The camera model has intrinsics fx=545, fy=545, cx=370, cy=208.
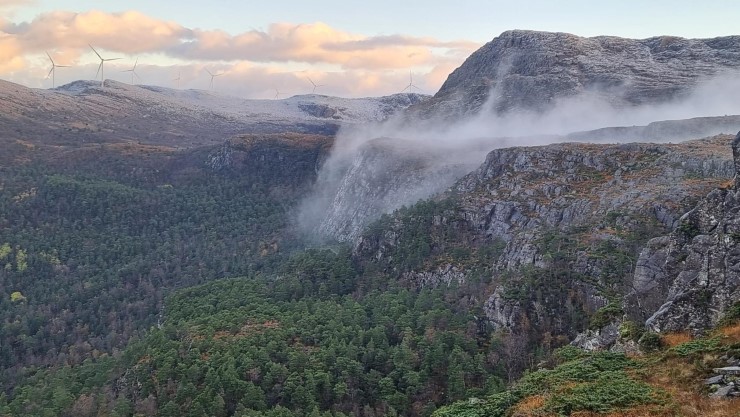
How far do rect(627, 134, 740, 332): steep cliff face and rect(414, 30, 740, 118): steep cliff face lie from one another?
11528 centimetres

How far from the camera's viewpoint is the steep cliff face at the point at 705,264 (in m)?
30.2

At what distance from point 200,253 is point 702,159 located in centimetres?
13818

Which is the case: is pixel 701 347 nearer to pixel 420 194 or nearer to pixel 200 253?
pixel 420 194

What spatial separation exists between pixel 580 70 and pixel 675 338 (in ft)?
481

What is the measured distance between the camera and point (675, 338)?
29797 mm

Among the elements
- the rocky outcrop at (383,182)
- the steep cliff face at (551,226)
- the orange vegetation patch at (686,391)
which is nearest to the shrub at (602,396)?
the orange vegetation patch at (686,391)

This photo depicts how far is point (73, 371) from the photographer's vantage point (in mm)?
91125

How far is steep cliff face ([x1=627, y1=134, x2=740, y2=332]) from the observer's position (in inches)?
1189

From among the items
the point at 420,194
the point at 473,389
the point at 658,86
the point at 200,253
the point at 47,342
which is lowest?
the point at 47,342

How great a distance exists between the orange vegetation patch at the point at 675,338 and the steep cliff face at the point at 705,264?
24.7 inches

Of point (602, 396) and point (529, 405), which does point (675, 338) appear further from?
point (529, 405)

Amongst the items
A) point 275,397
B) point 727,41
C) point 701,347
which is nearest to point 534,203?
point 275,397

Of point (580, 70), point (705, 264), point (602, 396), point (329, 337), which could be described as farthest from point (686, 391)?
point (580, 70)

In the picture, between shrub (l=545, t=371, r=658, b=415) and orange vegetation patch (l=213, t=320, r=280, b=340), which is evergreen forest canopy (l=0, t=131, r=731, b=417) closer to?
shrub (l=545, t=371, r=658, b=415)
